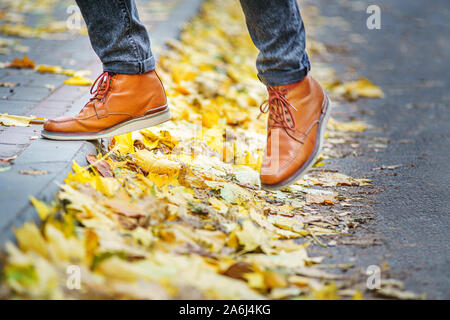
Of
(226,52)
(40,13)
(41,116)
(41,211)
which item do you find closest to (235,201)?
(41,211)

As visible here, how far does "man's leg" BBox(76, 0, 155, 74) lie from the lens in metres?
1.84

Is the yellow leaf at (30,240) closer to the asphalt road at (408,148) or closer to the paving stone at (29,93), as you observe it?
the asphalt road at (408,148)

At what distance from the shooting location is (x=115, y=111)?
6.34ft

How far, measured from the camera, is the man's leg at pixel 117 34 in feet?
6.04

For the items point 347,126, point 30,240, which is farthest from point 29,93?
point 347,126

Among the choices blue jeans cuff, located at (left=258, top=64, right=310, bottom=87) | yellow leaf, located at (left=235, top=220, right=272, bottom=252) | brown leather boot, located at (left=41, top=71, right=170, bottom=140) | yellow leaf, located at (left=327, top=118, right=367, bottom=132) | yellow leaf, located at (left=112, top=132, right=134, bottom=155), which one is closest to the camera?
yellow leaf, located at (left=235, top=220, right=272, bottom=252)

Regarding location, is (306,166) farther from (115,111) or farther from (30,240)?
(30,240)

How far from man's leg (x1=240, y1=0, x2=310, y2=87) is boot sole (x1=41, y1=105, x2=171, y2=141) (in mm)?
477

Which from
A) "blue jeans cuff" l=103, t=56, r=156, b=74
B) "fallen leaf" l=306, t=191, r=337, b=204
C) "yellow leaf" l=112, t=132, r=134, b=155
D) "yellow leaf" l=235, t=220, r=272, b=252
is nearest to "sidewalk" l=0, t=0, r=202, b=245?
"yellow leaf" l=112, t=132, r=134, b=155

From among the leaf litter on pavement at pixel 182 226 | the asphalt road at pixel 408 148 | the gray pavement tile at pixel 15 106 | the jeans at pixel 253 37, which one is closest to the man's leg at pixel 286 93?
the jeans at pixel 253 37

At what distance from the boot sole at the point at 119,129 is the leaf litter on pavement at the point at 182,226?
0.08m

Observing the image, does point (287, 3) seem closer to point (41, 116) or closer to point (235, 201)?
point (235, 201)

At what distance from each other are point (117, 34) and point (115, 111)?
11.5 inches

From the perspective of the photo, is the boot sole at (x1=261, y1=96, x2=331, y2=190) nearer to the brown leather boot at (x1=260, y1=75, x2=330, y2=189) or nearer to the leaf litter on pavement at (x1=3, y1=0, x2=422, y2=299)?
the brown leather boot at (x1=260, y1=75, x2=330, y2=189)
